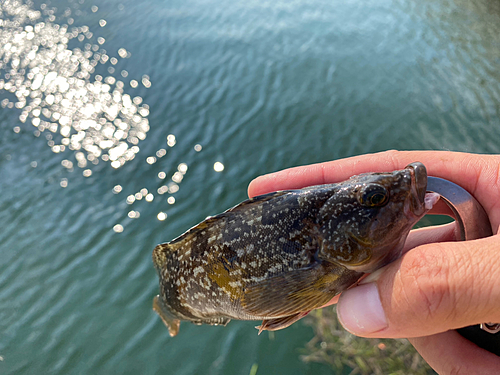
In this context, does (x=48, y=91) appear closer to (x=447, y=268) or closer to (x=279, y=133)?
(x=279, y=133)

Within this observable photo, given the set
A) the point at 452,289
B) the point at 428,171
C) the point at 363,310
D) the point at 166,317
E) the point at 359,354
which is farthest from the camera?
the point at 359,354

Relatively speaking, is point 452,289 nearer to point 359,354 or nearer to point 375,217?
point 375,217

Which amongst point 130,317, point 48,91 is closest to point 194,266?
point 130,317

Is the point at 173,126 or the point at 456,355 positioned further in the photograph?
the point at 173,126

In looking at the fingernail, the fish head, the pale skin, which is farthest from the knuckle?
the fish head

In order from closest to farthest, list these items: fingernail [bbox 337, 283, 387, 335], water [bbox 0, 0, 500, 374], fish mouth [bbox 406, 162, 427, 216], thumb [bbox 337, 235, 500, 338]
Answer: thumb [bbox 337, 235, 500, 338]
fingernail [bbox 337, 283, 387, 335]
fish mouth [bbox 406, 162, 427, 216]
water [bbox 0, 0, 500, 374]

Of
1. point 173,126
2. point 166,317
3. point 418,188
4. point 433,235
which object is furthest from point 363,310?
point 173,126

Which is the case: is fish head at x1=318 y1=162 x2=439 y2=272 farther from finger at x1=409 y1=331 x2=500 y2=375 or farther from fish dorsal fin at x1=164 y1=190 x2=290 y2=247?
finger at x1=409 y1=331 x2=500 y2=375
